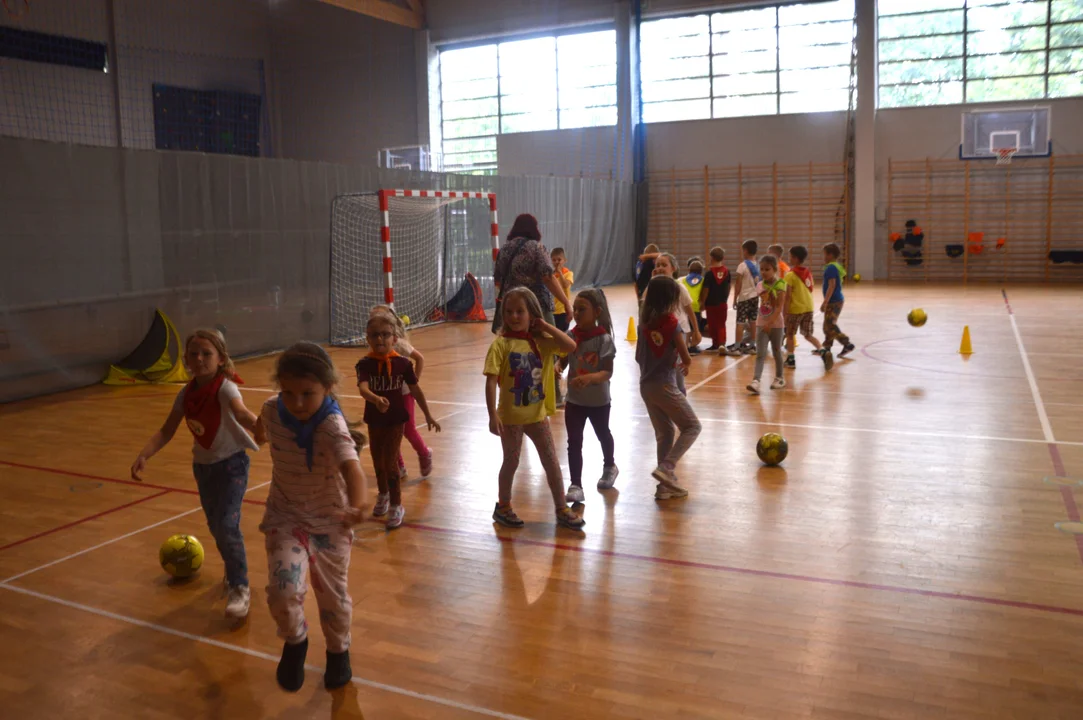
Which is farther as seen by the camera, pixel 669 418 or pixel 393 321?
pixel 669 418

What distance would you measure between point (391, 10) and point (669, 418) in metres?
21.0

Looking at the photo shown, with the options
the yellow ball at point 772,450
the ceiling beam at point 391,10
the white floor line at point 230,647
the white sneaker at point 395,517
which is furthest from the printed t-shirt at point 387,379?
the ceiling beam at point 391,10

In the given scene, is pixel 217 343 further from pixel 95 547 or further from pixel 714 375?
pixel 714 375

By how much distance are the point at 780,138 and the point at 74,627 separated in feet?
71.7

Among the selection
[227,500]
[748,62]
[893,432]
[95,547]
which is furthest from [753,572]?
[748,62]

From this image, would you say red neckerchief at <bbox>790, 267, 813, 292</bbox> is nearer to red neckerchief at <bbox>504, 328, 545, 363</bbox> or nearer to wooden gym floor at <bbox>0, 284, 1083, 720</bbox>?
wooden gym floor at <bbox>0, 284, 1083, 720</bbox>

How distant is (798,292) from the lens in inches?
395

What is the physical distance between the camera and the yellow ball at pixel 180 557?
15.4 ft

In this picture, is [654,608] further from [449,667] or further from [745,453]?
[745,453]

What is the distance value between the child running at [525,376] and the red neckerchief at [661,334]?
2.25 ft

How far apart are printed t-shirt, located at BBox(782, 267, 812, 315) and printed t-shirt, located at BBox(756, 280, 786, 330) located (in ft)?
3.37

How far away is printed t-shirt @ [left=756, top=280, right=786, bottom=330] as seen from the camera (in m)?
8.86

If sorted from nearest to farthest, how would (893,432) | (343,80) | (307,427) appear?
(307,427)
(893,432)
(343,80)

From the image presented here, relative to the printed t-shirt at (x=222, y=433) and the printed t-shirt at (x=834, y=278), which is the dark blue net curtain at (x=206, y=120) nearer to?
the printed t-shirt at (x=834, y=278)
